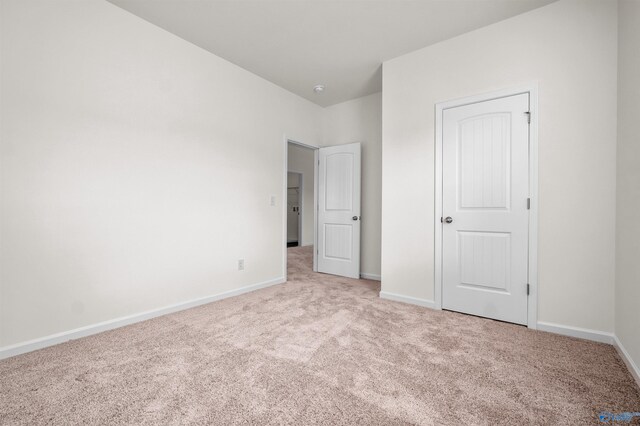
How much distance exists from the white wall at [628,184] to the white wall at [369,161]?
252 cm

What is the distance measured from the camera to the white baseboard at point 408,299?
2.97 metres

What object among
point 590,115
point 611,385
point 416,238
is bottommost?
point 611,385

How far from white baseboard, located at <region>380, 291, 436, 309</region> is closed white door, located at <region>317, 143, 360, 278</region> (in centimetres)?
102

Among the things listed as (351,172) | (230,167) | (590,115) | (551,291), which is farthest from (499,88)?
(230,167)

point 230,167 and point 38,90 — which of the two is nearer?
point 38,90

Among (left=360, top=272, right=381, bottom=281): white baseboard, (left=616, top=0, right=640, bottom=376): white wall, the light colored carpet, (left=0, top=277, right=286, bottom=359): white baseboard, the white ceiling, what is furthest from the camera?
(left=360, top=272, right=381, bottom=281): white baseboard

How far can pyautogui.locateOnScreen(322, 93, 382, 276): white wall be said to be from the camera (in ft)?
13.9

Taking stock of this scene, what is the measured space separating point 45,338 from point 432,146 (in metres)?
3.69

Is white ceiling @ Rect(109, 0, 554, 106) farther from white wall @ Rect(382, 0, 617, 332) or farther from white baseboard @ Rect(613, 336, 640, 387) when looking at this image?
white baseboard @ Rect(613, 336, 640, 387)

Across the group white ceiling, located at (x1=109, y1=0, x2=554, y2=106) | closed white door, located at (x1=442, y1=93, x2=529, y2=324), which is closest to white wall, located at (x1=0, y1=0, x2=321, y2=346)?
white ceiling, located at (x1=109, y1=0, x2=554, y2=106)

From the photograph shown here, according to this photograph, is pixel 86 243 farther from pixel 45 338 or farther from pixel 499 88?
pixel 499 88

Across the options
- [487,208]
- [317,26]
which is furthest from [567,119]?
[317,26]

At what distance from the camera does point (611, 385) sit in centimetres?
162

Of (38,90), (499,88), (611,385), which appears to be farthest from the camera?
(499,88)
